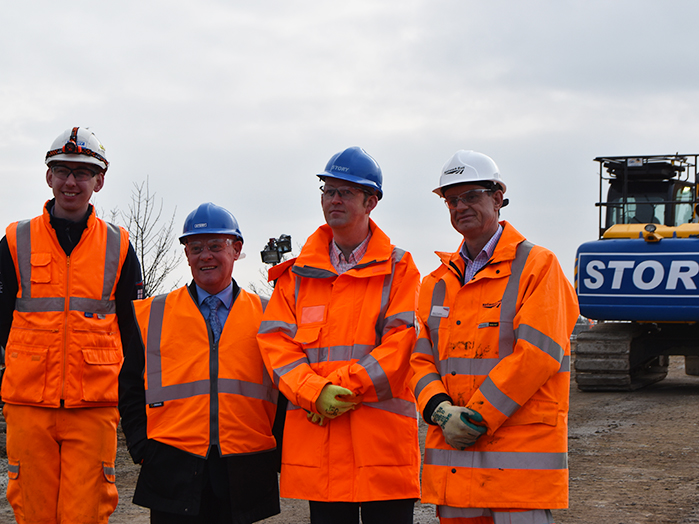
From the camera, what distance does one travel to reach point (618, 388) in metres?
14.0

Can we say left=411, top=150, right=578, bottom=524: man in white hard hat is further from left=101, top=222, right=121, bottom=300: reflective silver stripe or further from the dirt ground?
the dirt ground

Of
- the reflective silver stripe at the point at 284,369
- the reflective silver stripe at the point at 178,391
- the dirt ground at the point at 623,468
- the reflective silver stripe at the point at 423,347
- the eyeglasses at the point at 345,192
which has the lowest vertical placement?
the dirt ground at the point at 623,468

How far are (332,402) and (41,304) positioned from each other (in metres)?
1.81

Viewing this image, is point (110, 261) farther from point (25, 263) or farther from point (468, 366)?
point (468, 366)

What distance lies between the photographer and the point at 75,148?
14.8 feet

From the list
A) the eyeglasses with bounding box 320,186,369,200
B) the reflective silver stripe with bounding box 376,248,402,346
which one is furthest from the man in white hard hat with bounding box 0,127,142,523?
the reflective silver stripe with bounding box 376,248,402,346

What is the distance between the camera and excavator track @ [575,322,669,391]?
539 inches

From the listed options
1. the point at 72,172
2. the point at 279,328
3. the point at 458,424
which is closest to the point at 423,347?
the point at 458,424

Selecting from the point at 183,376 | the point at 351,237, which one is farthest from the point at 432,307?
the point at 183,376

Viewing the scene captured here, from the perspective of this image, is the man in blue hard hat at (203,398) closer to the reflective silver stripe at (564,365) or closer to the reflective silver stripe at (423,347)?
the reflective silver stripe at (423,347)

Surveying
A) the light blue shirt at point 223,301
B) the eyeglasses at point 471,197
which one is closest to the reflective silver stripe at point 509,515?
the eyeglasses at point 471,197

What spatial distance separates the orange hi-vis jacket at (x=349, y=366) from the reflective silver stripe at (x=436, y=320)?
0.40 feet

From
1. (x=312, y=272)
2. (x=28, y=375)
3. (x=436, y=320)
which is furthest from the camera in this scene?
(x=28, y=375)

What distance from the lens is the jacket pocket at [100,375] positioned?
14.4 ft
